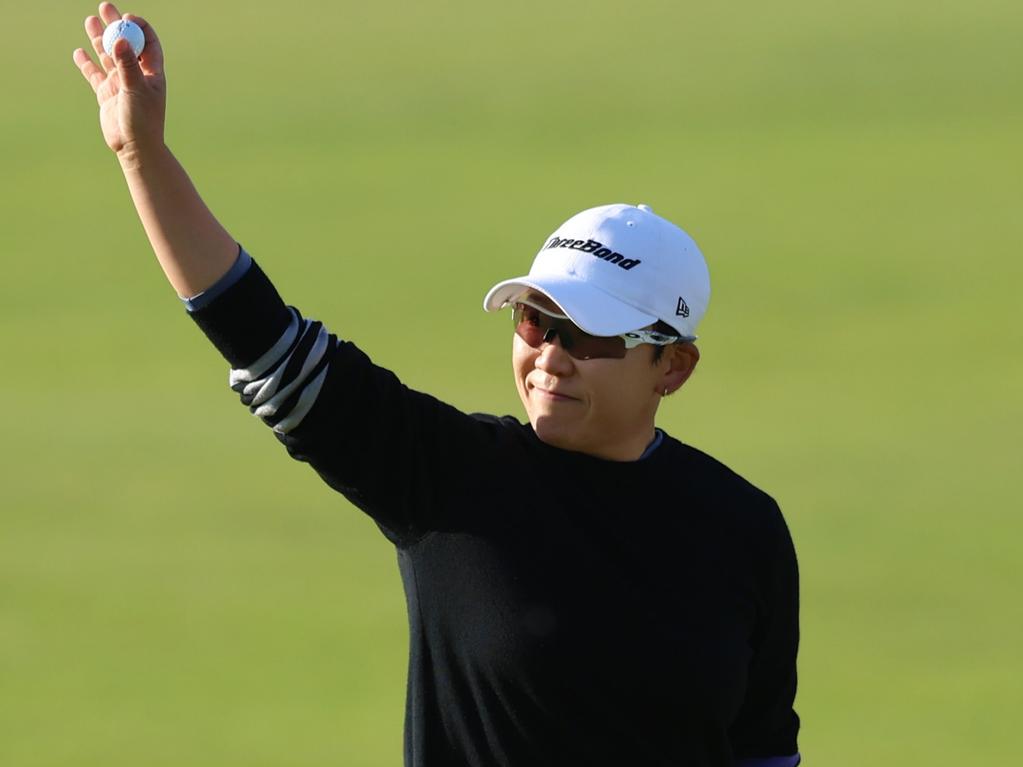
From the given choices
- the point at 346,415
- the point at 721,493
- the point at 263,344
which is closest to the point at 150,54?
the point at 263,344

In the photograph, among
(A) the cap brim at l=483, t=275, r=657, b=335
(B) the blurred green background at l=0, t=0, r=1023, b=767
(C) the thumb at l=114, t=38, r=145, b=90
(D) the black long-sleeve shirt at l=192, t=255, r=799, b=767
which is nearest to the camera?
(C) the thumb at l=114, t=38, r=145, b=90

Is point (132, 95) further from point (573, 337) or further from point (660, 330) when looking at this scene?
point (660, 330)

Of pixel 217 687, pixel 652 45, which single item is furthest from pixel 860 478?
pixel 652 45

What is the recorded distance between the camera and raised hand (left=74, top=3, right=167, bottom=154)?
2393mm

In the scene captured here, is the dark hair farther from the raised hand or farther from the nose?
the raised hand

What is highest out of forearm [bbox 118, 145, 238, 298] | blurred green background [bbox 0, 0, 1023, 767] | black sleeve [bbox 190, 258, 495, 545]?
blurred green background [bbox 0, 0, 1023, 767]

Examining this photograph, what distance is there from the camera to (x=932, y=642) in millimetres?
6242

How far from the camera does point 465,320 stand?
890 centimetres

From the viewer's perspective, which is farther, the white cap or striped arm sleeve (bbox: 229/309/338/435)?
the white cap

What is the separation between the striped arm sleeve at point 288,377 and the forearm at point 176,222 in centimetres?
12

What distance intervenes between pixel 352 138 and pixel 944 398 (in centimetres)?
466

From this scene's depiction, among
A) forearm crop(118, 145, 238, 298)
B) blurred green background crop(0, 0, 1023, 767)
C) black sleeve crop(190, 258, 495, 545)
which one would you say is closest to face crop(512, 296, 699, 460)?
black sleeve crop(190, 258, 495, 545)

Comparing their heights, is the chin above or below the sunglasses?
below

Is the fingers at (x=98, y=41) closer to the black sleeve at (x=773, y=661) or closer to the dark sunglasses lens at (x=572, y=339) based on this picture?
the dark sunglasses lens at (x=572, y=339)
